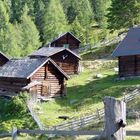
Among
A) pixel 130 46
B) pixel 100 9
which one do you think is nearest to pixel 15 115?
pixel 130 46

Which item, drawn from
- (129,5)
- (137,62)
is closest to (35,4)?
(129,5)

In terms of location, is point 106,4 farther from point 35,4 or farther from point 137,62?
point 137,62

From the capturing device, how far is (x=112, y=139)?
25.8 ft

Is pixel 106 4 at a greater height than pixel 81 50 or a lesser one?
greater

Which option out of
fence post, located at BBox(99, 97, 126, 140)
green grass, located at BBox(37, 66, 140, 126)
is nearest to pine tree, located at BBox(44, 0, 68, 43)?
green grass, located at BBox(37, 66, 140, 126)

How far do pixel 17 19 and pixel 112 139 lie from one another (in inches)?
4427

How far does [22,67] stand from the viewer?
46000mm

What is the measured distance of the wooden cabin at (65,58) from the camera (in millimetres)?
59000

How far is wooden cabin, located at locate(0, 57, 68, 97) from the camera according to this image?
147 ft

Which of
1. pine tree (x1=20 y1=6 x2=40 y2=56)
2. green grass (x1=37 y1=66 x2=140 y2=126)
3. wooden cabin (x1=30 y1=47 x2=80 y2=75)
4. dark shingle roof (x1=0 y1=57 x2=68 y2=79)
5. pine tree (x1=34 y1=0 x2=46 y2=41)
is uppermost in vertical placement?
pine tree (x1=34 y1=0 x2=46 y2=41)

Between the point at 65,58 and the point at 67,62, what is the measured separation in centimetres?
76

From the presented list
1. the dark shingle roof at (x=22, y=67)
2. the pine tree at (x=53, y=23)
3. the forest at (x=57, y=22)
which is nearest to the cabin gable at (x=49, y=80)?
the dark shingle roof at (x=22, y=67)

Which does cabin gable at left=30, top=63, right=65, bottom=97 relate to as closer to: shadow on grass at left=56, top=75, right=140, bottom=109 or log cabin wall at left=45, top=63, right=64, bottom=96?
log cabin wall at left=45, top=63, right=64, bottom=96

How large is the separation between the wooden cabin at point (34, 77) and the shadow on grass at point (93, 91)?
5.51 ft
